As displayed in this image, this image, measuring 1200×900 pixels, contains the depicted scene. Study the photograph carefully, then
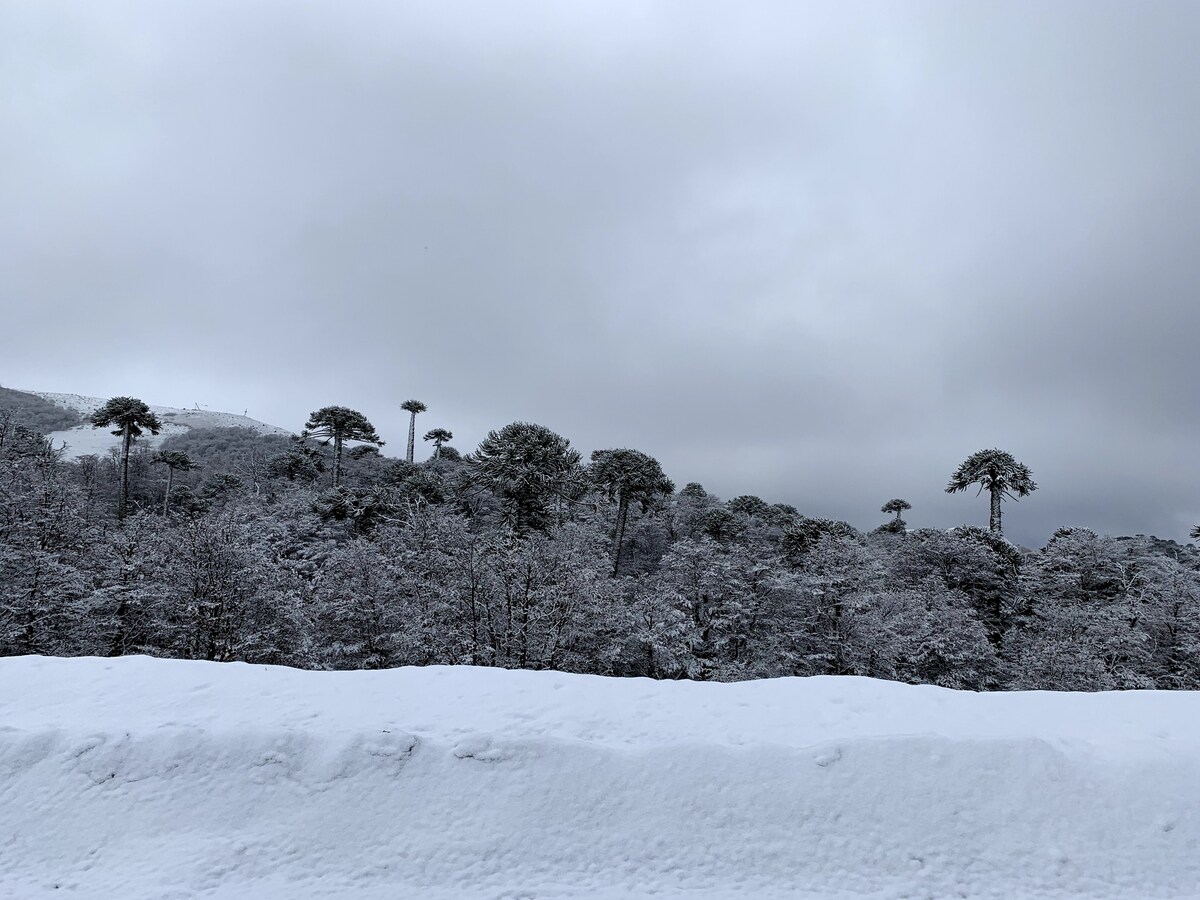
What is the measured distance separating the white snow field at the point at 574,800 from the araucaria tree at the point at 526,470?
2720 cm

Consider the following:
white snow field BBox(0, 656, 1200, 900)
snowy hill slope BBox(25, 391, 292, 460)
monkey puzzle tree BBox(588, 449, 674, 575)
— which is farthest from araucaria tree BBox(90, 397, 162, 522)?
snowy hill slope BBox(25, 391, 292, 460)

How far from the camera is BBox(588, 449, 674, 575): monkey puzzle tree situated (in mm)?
44781

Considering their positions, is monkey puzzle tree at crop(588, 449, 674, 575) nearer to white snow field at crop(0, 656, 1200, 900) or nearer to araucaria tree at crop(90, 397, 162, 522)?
white snow field at crop(0, 656, 1200, 900)

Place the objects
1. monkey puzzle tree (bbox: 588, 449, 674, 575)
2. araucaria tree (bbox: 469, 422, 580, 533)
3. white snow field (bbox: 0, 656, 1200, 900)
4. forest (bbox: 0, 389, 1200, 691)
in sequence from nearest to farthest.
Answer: white snow field (bbox: 0, 656, 1200, 900) → forest (bbox: 0, 389, 1200, 691) → araucaria tree (bbox: 469, 422, 580, 533) → monkey puzzle tree (bbox: 588, 449, 674, 575)

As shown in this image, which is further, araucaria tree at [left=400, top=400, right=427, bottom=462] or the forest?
araucaria tree at [left=400, top=400, right=427, bottom=462]

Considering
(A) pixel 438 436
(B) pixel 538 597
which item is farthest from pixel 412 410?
(B) pixel 538 597

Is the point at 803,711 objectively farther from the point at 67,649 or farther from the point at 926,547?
the point at 926,547

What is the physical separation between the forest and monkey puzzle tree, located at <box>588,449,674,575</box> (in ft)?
20.6

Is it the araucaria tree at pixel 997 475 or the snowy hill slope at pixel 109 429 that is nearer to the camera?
the araucaria tree at pixel 997 475

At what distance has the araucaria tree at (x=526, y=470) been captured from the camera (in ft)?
119

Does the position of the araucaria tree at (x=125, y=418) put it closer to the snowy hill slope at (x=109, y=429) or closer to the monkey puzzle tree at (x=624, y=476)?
the monkey puzzle tree at (x=624, y=476)

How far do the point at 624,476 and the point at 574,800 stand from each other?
124ft

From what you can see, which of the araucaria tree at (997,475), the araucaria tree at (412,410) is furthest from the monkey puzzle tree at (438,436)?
the araucaria tree at (997,475)

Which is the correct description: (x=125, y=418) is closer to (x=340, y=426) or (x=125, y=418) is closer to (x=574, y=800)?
(x=340, y=426)
